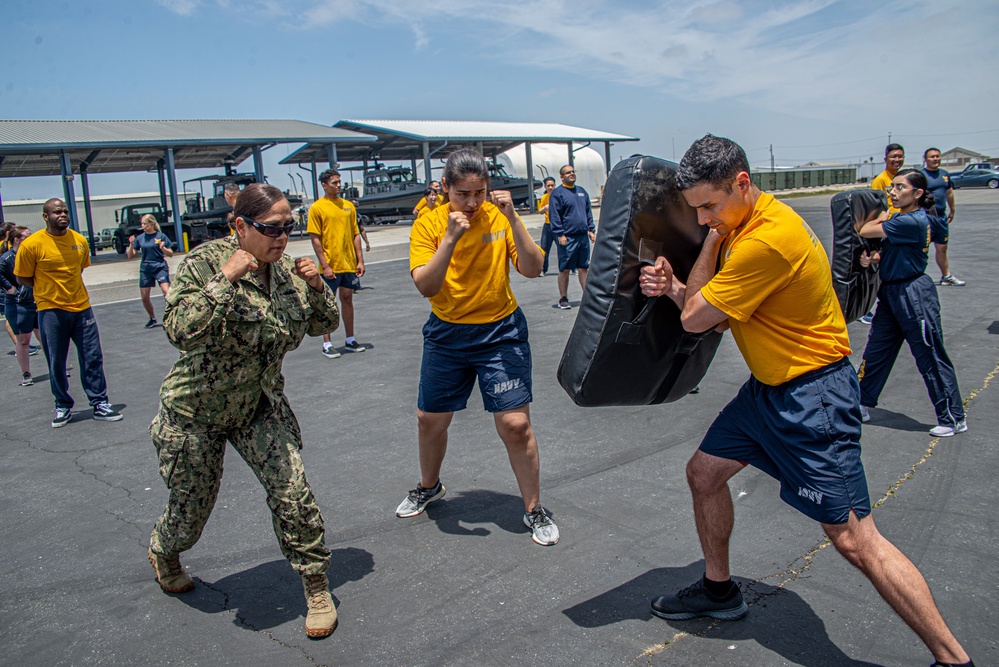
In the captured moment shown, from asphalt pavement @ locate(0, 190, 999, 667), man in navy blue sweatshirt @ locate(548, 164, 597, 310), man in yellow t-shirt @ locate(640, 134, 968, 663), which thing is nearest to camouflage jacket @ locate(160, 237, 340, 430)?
asphalt pavement @ locate(0, 190, 999, 667)

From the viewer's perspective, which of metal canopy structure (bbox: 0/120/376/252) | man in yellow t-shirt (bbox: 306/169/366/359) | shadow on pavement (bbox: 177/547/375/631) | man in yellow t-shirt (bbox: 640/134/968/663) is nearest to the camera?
man in yellow t-shirt (bbox: 640/134/968/663)

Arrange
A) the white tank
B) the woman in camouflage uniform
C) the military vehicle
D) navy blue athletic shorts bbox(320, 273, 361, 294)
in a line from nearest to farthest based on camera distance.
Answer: the woman in camouflage uniform → navy blue athletic shorts bbox(320, 273, 361, 294) → the military vehicle → the white tank

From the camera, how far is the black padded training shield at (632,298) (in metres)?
2.76

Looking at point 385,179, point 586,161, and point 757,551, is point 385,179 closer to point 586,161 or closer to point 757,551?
point 586,161

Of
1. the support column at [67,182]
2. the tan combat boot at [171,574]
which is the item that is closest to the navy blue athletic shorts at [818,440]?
the tan combat boot at [171,574]

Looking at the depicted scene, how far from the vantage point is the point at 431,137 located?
33.7 m

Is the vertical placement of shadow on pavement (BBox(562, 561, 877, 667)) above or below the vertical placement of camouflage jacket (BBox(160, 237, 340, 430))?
below

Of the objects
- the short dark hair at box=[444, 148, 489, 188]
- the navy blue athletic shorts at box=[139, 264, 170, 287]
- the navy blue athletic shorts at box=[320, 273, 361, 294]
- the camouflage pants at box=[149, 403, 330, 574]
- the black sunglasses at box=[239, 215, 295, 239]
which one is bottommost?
the camouflage pants at box=[149, 403, 330, 574]

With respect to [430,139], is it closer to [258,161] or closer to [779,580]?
[258,161]

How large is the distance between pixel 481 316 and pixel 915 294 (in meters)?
3.08

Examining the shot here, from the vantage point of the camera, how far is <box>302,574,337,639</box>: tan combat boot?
2.97 metres

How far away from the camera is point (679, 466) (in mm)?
4559

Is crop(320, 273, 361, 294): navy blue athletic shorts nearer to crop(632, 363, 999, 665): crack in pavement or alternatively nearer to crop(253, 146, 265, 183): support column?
crop(632, 363, 999, 665): crack in pavement

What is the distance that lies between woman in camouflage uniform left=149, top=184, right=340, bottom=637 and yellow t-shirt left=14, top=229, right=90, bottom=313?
375 centimetres
